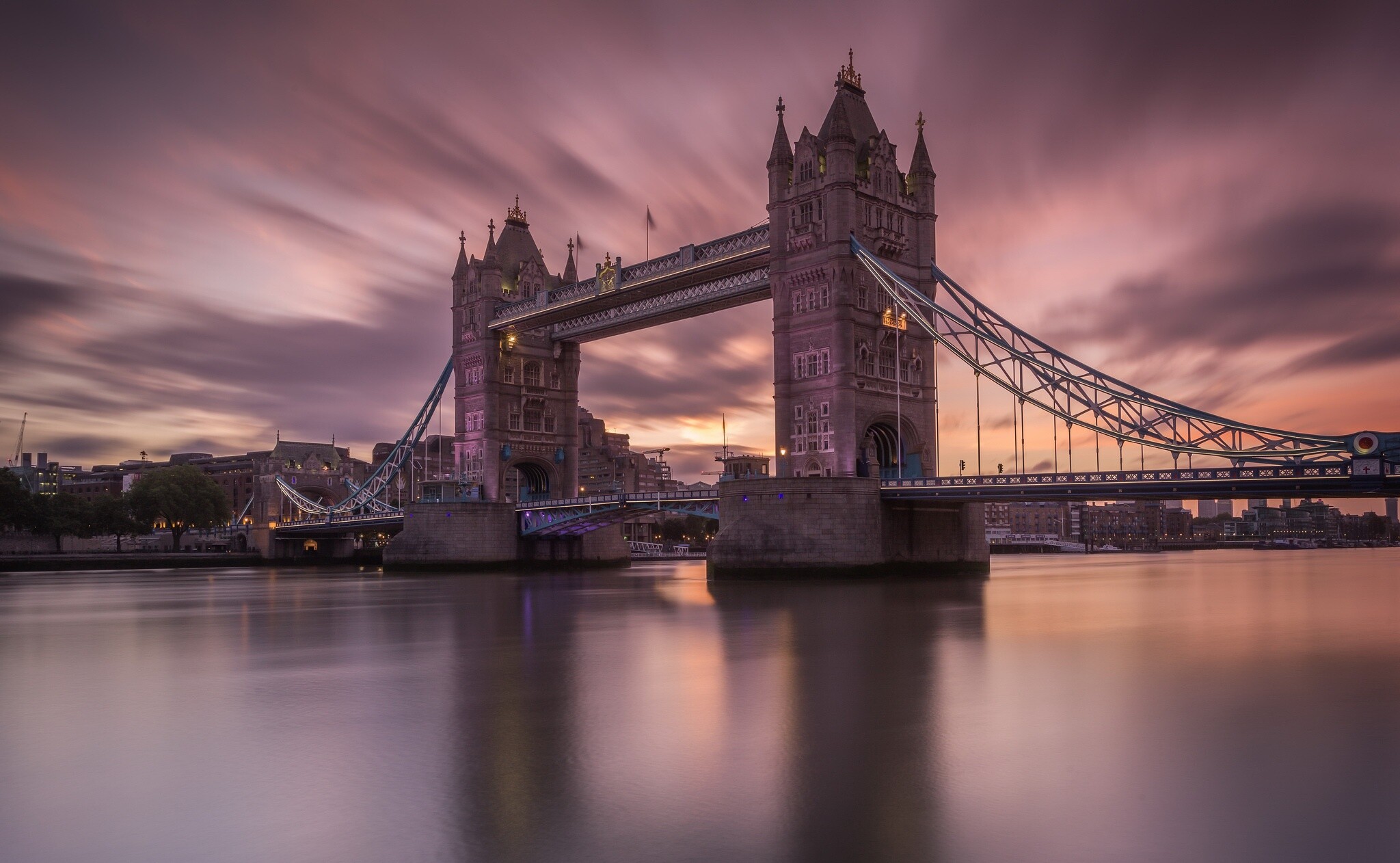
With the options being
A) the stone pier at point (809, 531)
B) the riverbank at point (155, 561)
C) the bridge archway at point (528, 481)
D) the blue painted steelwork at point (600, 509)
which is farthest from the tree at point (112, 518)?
the stone pier at point (809, 531)

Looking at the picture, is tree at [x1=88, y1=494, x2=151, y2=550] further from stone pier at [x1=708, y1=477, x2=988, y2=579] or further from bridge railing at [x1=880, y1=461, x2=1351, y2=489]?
bridge railing at [x1=880, y1=461, x2=1351, y2=489]

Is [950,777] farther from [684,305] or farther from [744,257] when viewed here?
[684,305]

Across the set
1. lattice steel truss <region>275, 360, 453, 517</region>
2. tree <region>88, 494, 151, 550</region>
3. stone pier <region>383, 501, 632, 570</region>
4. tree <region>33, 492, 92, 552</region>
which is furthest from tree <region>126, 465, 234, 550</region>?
stone pier <region>383, 501, 632, 570</region>

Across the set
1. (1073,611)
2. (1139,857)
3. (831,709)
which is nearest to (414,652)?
(831,709)

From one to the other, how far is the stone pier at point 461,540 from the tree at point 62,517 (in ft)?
115

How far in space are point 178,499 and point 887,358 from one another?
240 feet

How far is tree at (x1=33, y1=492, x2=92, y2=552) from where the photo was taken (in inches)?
3152

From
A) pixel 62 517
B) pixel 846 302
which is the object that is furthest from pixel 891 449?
pixel 62 517

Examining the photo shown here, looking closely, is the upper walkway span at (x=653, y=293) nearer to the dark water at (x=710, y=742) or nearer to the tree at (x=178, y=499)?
the dark water at (x=710, y=742)

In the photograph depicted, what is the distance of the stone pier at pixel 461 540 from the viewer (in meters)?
62.5

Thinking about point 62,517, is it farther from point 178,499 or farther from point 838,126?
point 838,126

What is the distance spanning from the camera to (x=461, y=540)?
205 ft

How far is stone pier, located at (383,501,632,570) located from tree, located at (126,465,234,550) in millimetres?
38421

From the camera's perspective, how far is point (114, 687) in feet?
54.9
